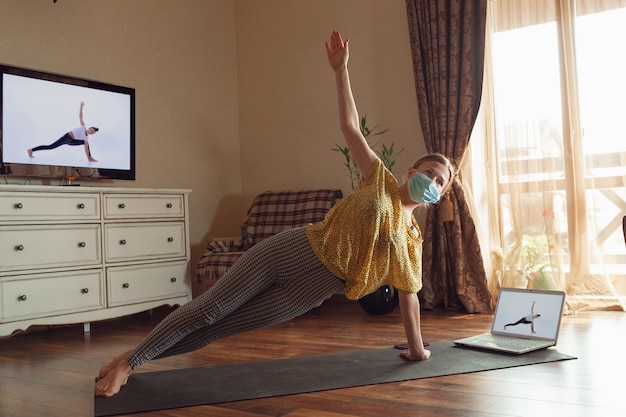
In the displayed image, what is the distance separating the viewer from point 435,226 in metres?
4.38

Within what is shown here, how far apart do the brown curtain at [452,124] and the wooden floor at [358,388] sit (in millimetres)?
372

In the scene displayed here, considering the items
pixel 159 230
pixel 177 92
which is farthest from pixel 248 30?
pixel 159 230

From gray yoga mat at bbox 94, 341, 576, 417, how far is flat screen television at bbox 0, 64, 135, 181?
1.99 meters

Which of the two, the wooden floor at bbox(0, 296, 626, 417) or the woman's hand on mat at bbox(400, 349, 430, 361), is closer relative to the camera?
the wooden floor at bbox(0, 296, 626, 417)

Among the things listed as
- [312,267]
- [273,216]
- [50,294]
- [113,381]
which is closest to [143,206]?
[50,294]

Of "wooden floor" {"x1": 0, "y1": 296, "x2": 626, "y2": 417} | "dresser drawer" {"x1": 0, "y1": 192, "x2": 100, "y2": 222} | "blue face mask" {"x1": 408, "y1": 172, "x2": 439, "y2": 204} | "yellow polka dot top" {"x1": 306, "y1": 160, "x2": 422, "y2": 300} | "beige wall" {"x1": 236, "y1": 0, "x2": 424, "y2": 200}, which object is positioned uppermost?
"beige wall" {"x1": 236, "y1": 0, "x2": 424, "y2": 200}

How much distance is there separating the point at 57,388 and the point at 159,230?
6.45 ft

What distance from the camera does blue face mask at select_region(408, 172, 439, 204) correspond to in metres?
2.26

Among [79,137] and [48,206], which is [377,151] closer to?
[79,137]

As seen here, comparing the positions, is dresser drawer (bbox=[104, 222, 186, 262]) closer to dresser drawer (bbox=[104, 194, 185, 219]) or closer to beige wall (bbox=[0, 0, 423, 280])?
dresser drawer (bbox=[104, 194, 185, 219])

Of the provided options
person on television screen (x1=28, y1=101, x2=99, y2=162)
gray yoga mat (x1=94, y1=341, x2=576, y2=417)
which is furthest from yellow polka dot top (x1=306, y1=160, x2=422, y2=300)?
person on television screen (x1=28, y1=101, x2=99, y2=162)

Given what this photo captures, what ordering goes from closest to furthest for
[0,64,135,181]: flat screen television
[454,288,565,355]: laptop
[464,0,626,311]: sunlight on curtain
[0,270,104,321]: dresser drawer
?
[454,288,565,355]: laptop, [0,270,104,321]: dresser drawer, [0,64,135,181]: flat screen television, [464,0,626,311]: sunlight on curtain

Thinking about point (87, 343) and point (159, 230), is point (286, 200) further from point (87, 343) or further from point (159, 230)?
point (87, 343)

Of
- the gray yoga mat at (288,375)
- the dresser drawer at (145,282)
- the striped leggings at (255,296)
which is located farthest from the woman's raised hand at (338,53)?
the dresser drawer at (145,282)
